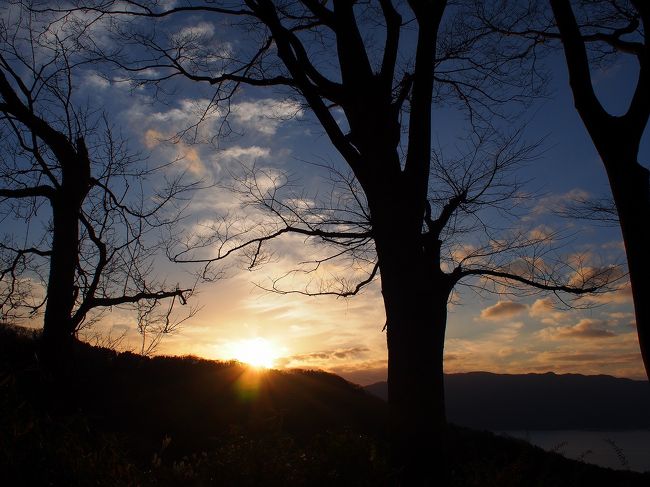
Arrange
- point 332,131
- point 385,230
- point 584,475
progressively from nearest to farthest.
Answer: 1. point 385,230
2. point 332,131
3. point 584,475

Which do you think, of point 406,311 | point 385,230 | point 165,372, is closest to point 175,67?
point 385,230

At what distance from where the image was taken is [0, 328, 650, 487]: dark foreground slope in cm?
298

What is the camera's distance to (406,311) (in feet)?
16.5

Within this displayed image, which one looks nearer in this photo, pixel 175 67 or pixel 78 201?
pixel 175 67

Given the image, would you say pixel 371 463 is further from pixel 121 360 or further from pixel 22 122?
pixel 121 360

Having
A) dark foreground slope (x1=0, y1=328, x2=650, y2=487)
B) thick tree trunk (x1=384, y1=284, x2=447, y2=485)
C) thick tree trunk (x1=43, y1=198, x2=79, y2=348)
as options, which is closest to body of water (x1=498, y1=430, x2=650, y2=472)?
dark foreground slope (x1=0, y1=328, x2=650, y2=487)

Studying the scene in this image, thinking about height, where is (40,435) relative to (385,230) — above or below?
below

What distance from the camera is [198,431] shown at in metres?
11.4

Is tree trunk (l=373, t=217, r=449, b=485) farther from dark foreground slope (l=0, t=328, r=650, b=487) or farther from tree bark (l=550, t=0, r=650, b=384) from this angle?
tree bark (l=550, t=0, r=650, b=384)

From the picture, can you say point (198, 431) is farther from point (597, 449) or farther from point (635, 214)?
point (635, 214)

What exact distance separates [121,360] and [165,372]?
1.42 m

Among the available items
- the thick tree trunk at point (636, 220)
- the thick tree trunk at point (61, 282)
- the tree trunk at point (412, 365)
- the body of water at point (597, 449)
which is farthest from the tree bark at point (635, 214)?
the thick tree trunk at point (61, 282)

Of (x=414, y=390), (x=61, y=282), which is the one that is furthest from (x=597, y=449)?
(x=61, y=282)

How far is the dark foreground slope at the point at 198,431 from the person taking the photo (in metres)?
2.98
